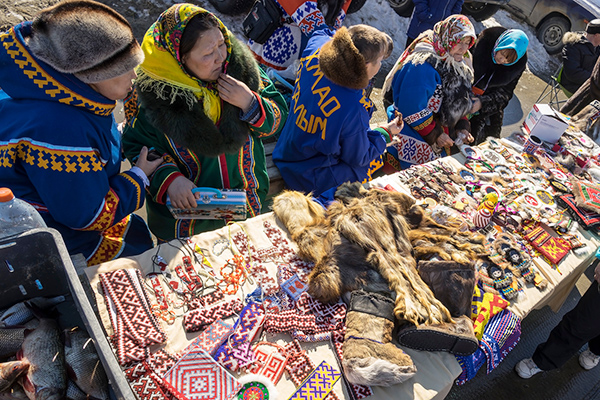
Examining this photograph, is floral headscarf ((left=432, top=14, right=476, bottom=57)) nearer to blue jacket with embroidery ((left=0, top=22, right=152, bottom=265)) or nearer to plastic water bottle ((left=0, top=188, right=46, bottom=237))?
blue jacket with embroidery ((left=0, top=22, right=152, bottom=265))

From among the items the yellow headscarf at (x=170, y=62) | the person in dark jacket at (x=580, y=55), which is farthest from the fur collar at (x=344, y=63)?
the person in dark jacket at (x=580, y=55)

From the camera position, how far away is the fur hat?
1413mm

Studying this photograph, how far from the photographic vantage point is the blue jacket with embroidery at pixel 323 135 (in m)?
2.73

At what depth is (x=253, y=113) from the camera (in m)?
2.23

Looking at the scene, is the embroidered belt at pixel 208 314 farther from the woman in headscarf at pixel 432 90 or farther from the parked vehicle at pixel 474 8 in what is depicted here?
the parked vehicle at pixel 474 8

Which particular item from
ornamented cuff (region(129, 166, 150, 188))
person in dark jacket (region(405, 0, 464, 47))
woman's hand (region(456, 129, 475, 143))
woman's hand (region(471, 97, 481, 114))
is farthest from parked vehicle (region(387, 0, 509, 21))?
ornamented cuff (region(129, 166, 150, 188))

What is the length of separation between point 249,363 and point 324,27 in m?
3.27

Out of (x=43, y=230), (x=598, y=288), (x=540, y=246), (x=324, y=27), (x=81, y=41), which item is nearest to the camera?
(x=43, y=230)

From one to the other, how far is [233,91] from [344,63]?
0.90m

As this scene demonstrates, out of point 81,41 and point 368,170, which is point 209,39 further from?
point 368,170

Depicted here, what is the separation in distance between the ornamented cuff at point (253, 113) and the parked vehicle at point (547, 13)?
683cm

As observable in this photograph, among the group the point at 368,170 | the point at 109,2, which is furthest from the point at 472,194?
the point at 109,2

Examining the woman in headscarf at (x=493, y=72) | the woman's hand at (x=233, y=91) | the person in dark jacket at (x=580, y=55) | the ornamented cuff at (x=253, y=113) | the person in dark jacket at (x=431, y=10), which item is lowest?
the ornamented cuff at (x=253, y=113)

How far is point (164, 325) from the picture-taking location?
1.70m
